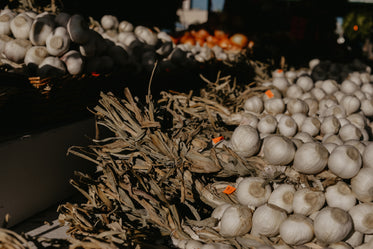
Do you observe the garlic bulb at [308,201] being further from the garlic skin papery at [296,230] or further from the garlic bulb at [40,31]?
the garlic bulb at [40,31]

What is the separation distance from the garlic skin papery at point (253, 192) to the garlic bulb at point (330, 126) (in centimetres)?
67

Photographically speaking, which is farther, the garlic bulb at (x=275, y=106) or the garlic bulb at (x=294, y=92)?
the garlic bulb at (x=294, y=92)

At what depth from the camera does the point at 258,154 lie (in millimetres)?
1803

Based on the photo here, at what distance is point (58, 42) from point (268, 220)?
1.77m

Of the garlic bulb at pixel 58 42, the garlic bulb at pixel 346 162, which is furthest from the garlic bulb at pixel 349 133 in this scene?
the garlic bulb at pixel 58 42

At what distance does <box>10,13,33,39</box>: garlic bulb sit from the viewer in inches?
88.1

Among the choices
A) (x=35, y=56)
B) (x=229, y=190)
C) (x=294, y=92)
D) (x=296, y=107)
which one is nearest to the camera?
(x=229, y=190)

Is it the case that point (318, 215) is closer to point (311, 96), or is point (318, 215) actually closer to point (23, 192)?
point (311, 96)

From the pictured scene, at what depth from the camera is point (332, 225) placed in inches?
53.2

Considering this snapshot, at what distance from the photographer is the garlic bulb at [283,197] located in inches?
59.6

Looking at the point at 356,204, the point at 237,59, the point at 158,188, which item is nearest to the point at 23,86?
the point at 158,188

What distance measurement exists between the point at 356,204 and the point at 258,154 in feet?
1.79

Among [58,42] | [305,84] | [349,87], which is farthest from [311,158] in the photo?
[58,42]

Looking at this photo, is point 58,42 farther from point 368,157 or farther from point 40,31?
point 368,157
